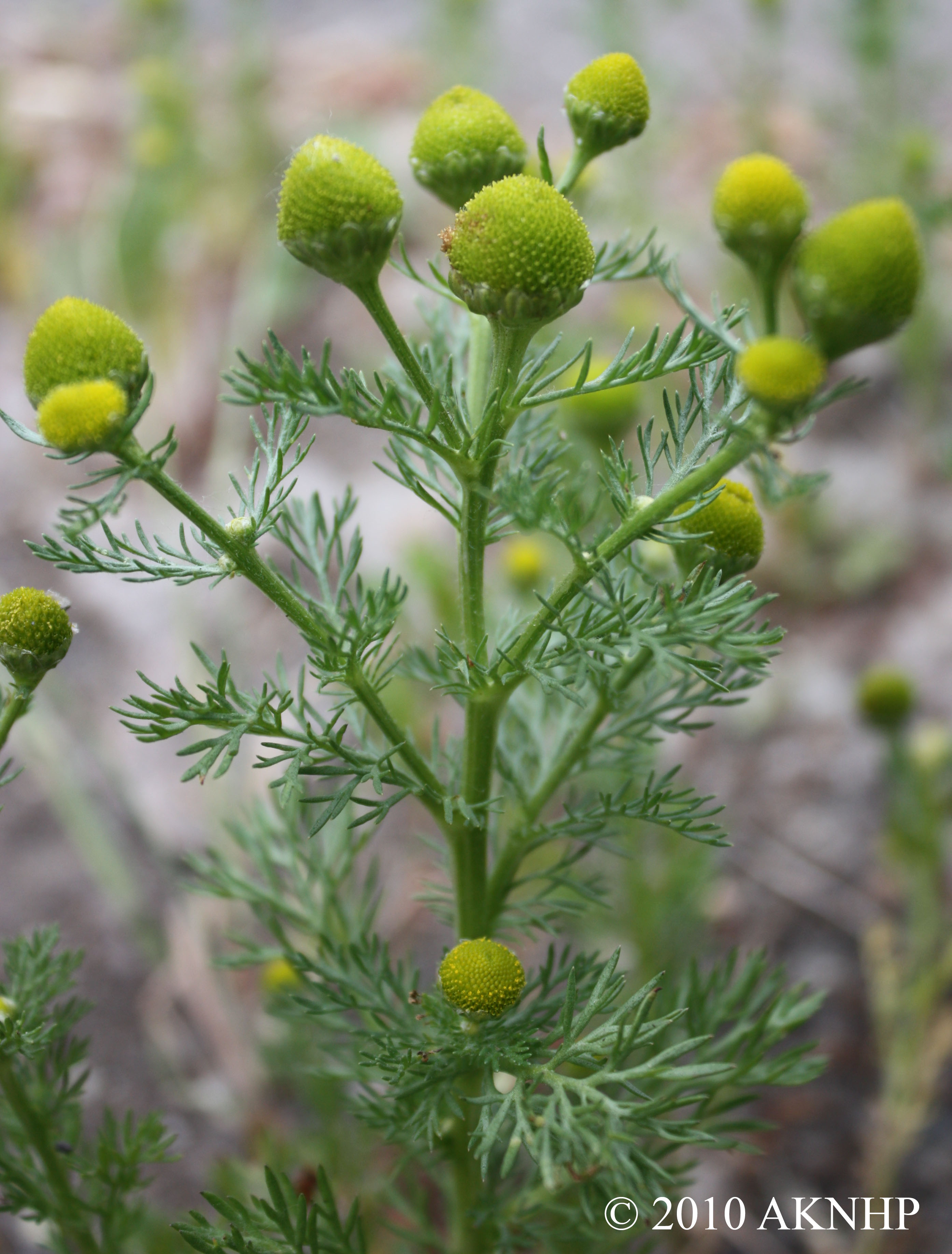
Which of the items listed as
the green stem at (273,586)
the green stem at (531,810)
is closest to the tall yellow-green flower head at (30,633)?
the green stem at (273,586)

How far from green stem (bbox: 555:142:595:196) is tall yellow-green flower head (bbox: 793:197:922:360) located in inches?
10.0

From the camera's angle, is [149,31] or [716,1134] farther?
[149,31]

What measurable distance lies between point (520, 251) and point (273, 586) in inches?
11.3

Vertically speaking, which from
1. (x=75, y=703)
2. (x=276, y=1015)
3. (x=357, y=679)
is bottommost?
(x=276, y=1015)

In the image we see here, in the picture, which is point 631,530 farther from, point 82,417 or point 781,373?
point 82,417

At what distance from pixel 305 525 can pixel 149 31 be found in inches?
120

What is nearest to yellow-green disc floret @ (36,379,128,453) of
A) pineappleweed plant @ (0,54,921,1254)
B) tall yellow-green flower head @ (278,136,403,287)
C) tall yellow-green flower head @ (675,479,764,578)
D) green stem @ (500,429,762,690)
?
pineappleweed plant @ (0,54,921,1254)

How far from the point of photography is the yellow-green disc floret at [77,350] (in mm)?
685

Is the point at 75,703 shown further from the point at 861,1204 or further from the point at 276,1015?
the point at 861,1204

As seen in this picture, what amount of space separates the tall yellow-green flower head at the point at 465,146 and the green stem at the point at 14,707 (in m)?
0.50

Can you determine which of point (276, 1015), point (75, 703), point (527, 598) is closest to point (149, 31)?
point (75, 703)

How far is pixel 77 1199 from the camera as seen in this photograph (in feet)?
3.08

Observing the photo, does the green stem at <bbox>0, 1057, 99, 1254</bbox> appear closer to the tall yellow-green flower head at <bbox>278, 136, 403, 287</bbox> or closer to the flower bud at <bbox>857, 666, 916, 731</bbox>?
the tall yellow-green flower head at <bbox>278, 136, 403, 287</bbox>

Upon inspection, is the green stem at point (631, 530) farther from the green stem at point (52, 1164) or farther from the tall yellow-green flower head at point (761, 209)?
the green stem at point (52, 1164)
